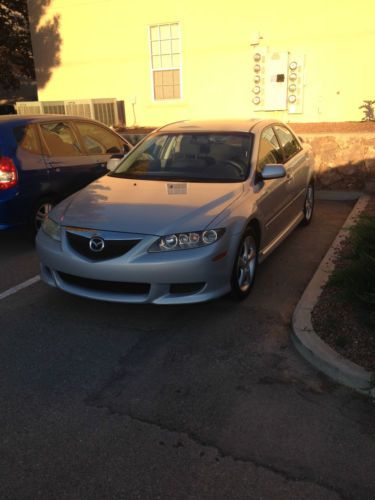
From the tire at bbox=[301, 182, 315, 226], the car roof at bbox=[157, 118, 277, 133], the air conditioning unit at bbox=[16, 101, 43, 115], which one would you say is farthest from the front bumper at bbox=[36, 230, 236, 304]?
the air conditioning unit at bbox=[16, 101, 43, 115]

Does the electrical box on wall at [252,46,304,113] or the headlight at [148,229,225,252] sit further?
the electrical box on wall at [252,46,304,113]

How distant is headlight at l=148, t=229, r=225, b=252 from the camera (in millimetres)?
3941

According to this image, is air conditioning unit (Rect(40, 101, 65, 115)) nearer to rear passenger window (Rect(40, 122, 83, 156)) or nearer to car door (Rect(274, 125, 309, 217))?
rear passenger window (Rect(40, 122, 83, 156))

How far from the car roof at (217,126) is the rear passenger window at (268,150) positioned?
0.16 metres

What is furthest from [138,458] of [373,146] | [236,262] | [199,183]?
[373,146]

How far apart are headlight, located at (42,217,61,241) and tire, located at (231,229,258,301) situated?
156 cm

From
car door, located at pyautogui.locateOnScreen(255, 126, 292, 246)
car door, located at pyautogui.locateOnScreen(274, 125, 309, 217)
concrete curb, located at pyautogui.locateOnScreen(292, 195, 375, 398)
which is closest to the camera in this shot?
concrete curb, located at pyautogui.locateOnScreen(292, 195, 375, 398)

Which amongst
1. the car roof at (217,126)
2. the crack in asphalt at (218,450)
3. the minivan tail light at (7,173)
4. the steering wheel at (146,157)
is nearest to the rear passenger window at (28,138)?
the minivan tail light at (7,173)

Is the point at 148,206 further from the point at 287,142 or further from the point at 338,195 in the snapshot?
the point at 338,195

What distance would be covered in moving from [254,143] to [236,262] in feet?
5.07

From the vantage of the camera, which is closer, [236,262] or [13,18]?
[236,262]

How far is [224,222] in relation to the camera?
162 inches

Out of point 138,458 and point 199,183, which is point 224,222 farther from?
point 138,458

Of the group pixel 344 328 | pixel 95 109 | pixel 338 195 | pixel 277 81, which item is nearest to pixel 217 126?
pixel 344 328
